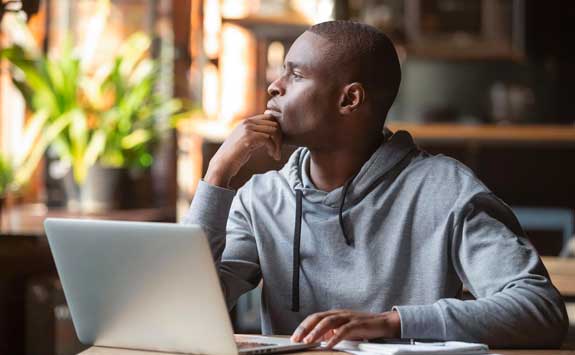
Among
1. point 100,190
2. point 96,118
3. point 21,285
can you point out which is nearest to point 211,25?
point 96,118

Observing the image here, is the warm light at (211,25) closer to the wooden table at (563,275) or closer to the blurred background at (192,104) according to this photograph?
the blurred background at (192,104)

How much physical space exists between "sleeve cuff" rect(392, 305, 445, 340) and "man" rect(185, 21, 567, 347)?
14 centimetres

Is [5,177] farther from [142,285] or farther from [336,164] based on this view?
[142,285]

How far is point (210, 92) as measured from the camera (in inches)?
268

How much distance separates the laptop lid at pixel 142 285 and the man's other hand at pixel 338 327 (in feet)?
0.38

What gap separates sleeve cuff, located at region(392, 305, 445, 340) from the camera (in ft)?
4.93

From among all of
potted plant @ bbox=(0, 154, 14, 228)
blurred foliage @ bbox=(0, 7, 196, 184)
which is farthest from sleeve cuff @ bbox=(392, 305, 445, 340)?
blurred foliage @ bbox=(0, 7, 196, 184)

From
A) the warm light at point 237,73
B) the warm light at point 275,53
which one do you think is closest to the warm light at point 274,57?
the warm light at point 275,53

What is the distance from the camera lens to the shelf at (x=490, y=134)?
5.47 metres

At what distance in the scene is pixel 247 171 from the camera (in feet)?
8.19

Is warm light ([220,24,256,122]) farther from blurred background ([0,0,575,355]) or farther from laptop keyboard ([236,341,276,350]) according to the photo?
laptop keyboard ([236,341,276,350])

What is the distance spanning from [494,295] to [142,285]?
0.53 m

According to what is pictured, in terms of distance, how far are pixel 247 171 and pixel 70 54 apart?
2.33m

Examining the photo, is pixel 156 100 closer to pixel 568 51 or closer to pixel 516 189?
pixel 516 189
